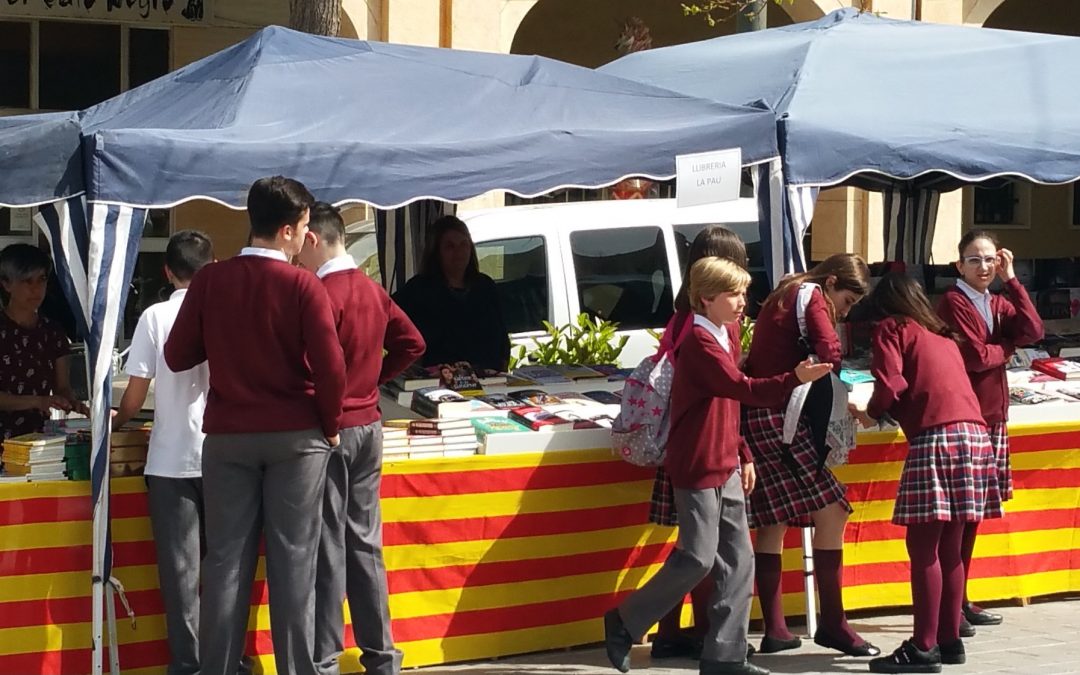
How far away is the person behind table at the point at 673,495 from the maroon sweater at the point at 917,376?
0.55 metres

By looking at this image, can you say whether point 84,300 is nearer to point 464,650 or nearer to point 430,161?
point 430,161

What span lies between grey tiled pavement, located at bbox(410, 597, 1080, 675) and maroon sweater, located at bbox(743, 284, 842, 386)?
3.83 feet

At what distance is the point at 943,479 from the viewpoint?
618 cm

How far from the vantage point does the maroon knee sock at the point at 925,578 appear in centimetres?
618

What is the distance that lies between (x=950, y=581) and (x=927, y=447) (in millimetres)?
556

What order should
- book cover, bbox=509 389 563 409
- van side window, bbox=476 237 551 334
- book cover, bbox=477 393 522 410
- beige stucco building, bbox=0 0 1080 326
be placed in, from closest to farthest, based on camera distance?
book cover, bbox=477 393 522 410
book cover, bbox=509 389 563 409
van side window, bbox=476 237 551 334
beige stucco building, bbox=0 0 1080 326

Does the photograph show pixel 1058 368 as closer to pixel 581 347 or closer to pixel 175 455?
pixel 581 347

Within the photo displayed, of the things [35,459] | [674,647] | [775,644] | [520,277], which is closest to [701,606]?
[674,647]

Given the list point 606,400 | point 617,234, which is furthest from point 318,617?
point 617,234

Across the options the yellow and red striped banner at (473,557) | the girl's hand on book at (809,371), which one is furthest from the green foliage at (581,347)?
the girl's hand on book at (809,371)

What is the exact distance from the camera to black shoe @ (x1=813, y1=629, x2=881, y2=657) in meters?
6.53

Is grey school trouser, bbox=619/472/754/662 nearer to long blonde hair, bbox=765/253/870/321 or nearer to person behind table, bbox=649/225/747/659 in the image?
person behind table, bbox=649/225/747/659

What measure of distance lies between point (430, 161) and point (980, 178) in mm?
2568

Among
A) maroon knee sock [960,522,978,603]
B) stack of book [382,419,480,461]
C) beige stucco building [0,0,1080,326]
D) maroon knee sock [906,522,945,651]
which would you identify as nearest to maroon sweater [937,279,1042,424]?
maroon knee sock [960,522,978,603]
